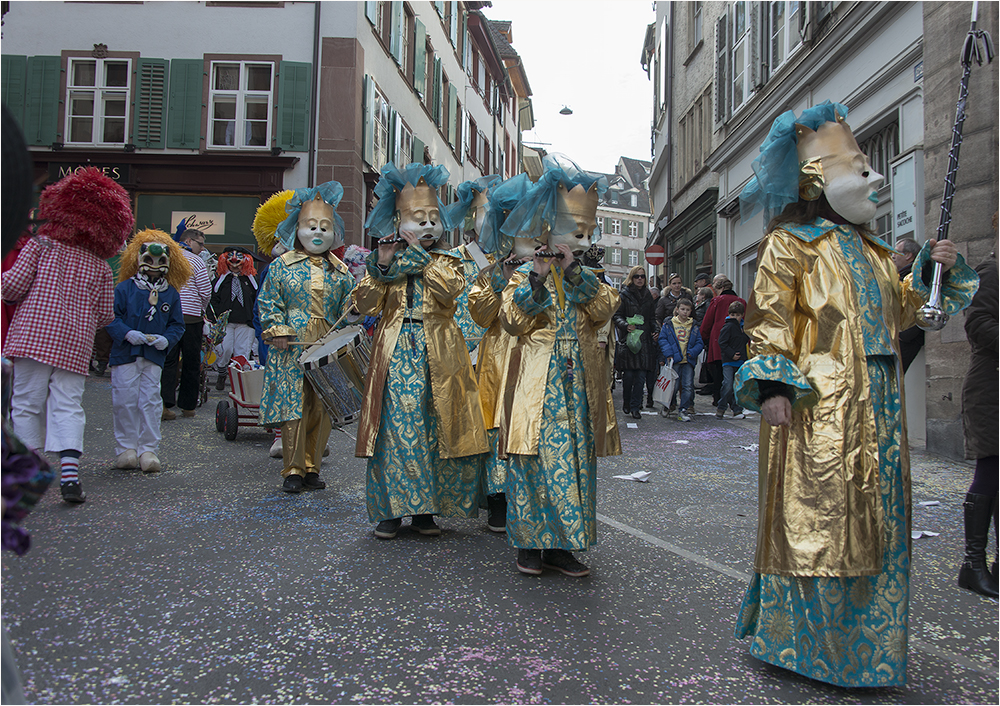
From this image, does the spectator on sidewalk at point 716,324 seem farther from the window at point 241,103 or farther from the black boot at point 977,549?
the window at point 241,103

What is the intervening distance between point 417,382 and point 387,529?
82 centimetres

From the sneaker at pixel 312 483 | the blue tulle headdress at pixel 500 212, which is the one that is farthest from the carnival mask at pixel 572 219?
the sneaker at pixel 312 483

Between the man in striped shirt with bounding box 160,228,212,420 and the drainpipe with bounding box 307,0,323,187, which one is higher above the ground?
the drainpipe with bounding box 307,0,323,187

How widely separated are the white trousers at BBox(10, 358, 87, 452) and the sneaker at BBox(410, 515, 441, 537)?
6.89 ft

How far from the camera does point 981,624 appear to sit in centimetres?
320

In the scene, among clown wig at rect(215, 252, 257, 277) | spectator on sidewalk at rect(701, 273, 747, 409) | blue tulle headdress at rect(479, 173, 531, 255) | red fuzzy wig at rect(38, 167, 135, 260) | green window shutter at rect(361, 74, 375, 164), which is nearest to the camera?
blue tulle headdress at rect(479, 173, 531, 255)

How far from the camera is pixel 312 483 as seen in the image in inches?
219

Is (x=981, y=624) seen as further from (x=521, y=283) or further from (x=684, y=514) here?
(x=521, y=283)

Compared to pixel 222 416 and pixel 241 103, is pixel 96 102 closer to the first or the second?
pixel 241 103

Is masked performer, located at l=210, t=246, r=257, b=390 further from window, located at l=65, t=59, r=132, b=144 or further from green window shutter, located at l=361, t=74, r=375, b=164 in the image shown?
window, located at l=65, t=59, r=132, b=144

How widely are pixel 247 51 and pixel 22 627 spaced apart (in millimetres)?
17185

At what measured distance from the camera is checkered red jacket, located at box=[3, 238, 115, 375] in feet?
15.4

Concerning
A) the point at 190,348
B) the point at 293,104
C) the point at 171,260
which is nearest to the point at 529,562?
the point at 171,260

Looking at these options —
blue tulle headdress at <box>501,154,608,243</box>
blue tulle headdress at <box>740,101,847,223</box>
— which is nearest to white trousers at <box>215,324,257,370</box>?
blue tulle headdress at <box>501,154,608,243</box>
